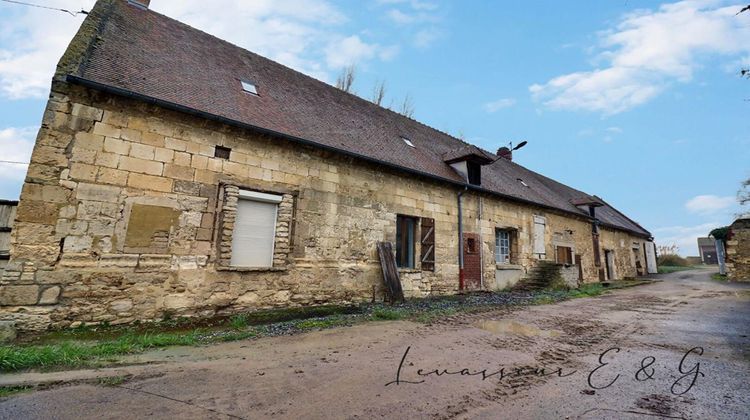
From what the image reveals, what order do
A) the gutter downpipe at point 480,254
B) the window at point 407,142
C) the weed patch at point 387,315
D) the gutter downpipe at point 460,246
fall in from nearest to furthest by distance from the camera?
the weed patch at point 387,315 → the gutter downpipe at point 460,246 → the gutter downpipe at point 480,254 → the window at point 407,142

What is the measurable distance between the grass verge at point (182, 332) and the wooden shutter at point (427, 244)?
4.12 ft

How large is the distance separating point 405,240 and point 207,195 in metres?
5.18

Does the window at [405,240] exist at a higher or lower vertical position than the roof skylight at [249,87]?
lower

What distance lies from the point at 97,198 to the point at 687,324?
10034 mm

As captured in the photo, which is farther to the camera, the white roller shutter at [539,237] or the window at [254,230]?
the white roller shutter at [539,237]

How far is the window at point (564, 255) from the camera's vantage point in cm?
1385

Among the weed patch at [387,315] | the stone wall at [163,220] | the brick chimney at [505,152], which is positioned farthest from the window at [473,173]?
the brick chimney at [505,152]

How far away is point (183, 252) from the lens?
562 centimetres

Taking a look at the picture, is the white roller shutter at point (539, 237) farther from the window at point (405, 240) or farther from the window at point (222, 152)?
the window at point (222, 152)

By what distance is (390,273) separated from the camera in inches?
316

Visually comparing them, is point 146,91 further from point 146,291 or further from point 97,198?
point 146,291

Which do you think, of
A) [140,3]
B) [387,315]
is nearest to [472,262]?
[387,315]

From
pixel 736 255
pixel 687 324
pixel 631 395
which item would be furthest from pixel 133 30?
pixel 736 255

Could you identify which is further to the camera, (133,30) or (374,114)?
(374,114)
